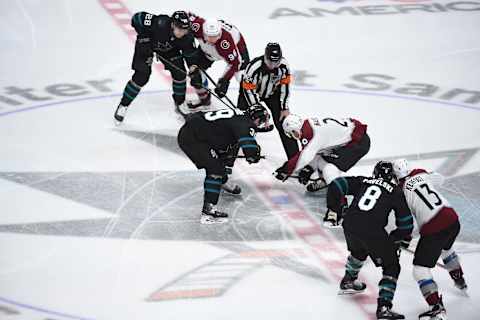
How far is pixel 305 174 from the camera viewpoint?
7809 mm

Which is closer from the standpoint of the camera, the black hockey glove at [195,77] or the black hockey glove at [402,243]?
the black hockey glove at [402,243]

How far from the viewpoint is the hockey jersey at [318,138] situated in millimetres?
7625

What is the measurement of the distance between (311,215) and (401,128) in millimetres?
1870

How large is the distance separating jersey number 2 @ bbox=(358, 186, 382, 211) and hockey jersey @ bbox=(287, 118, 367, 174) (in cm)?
120

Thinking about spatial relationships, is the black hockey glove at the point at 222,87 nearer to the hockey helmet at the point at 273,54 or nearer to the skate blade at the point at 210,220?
the hockey helmet at the point at 273,54

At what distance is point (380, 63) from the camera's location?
10.8 meters

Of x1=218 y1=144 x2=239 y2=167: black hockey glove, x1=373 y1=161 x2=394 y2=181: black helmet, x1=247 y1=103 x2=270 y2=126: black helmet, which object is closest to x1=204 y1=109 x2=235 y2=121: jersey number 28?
x1=247 y1=103 x2=270 y2=126: black helmet

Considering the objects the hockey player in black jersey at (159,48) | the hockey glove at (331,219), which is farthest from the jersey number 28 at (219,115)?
the hockey player in black jersey at (159,48)

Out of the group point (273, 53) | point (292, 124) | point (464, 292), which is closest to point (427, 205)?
point (464, 292)

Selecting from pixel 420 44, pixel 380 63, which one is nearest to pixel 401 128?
pixel 380 63

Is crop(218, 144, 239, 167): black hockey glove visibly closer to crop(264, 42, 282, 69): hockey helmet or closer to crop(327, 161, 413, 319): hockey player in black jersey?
crop(264, 42, 282, 69): hockey helmet

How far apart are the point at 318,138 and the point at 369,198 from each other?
1.28m

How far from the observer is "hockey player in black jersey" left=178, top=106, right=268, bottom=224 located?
7.50m

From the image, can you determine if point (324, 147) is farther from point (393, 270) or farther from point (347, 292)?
point (393, 270)
